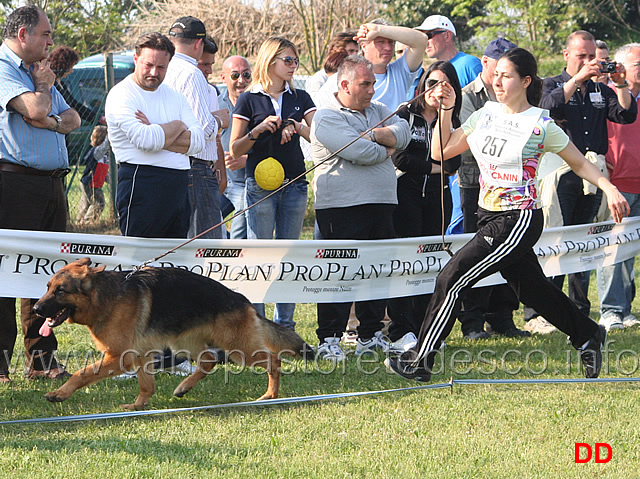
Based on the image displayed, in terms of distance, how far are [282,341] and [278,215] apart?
1733 millimetres

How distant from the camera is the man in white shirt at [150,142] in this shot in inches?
222

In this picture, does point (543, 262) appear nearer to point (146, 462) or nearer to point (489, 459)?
point (489, 459)

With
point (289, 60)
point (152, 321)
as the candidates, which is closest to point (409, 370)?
point (152, 321)

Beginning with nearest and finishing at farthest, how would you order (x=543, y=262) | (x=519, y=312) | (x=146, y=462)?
(x=146, y=462) < (x=543, y=262) < (x=519, y=312)

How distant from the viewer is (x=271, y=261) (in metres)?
6.33

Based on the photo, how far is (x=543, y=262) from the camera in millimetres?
7598

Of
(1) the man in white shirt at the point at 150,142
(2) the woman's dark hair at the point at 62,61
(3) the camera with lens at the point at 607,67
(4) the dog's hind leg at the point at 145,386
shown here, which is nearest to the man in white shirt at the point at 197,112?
(1) the man in white shirt at the point at 150,142

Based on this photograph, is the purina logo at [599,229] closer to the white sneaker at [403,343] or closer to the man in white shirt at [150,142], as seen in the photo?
the white sneaker at [403,343]

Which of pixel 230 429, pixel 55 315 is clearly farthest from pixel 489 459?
pixel 55 315

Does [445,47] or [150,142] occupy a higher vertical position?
[445,47]

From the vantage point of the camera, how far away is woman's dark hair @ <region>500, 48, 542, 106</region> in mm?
5234

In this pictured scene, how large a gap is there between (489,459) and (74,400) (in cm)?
267

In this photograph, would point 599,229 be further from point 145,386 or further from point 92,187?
point 92,187

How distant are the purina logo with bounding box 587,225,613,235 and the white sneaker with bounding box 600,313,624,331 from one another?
823 mm
